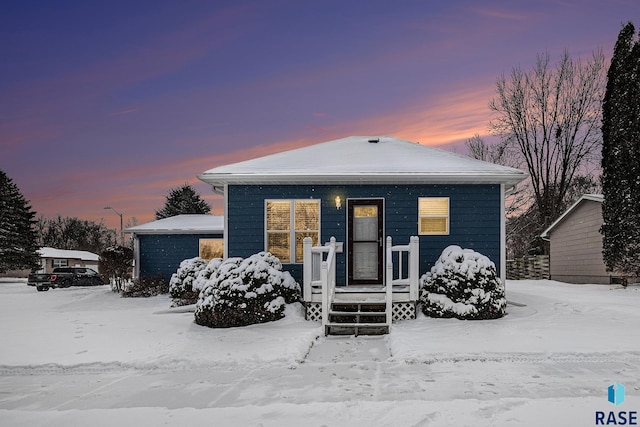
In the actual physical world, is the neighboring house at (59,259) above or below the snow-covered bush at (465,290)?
below

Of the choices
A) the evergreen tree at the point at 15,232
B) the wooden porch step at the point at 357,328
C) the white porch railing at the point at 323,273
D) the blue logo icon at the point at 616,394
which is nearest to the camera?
the blue logo icon at the point at 616,394

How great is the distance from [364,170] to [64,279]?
24573mm

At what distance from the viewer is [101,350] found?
847cm

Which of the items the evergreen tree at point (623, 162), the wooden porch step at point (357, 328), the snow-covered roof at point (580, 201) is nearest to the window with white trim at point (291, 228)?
the wooden porch step at point (357, 328)

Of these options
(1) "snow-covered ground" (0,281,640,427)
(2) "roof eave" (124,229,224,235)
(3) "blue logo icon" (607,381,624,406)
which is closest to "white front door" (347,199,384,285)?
(1) "snow-covered ground" (0,281,640,427)

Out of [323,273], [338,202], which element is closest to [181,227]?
[338,202]

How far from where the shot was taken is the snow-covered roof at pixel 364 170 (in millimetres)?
12391

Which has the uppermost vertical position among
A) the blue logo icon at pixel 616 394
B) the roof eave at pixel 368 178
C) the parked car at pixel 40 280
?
the roof eave at pixel 368 178

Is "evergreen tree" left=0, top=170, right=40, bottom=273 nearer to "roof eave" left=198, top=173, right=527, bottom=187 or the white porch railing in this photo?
"roof eave" left=198, top=173, right=527, bottom=187

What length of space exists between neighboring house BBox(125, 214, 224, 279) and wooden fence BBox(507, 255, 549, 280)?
58.3 feet

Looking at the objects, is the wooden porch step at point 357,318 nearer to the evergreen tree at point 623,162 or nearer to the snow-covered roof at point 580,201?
the evergreen tree at point 623,162

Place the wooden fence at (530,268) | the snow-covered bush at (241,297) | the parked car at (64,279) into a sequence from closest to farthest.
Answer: the snow-covered bush at (241,297) < the wooden fence at (530,268) < the parked car at (64,279)

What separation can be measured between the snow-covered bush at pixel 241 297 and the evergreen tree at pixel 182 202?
104 ft

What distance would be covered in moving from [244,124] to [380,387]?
1579 centimetres
